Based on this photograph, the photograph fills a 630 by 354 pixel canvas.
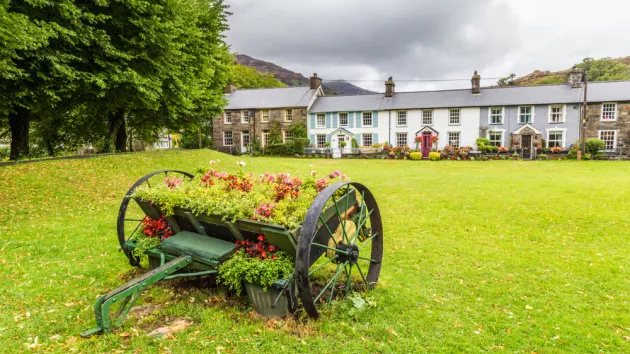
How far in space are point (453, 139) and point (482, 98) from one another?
5.59m

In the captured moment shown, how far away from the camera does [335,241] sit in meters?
5.06

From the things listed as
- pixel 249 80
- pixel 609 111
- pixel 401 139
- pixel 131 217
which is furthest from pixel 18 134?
pixel 249 80

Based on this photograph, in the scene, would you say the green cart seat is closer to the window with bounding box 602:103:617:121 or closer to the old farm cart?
the old farm cart

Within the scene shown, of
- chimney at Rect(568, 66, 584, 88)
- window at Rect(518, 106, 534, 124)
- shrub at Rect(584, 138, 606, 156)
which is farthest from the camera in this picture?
window at Rect(518, 106, 534, 124)

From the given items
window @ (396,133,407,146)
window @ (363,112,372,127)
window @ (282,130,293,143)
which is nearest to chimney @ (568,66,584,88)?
window @ (396,133,407,146)

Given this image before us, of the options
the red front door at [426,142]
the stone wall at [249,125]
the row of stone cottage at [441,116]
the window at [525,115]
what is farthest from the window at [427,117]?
the stone wall at [249,125]

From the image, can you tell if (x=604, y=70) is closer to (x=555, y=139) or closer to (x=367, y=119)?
(x=555, y=139)

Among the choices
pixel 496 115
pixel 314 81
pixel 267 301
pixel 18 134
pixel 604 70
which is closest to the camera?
pixel 267 301

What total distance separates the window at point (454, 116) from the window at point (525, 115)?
607 centimetres

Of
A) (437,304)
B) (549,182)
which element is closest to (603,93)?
(549,182)

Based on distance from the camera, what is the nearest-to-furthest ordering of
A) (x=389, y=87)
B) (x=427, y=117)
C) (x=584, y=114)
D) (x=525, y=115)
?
(x=584, y=114) < (x=525, y=115) < (x=427, y=117) < (x=389, y=87)

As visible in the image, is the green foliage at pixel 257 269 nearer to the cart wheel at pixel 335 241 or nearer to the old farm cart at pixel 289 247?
the old farm cart at pixel 289 247

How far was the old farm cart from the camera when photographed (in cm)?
405

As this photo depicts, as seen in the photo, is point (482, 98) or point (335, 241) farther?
point (482, 98)
